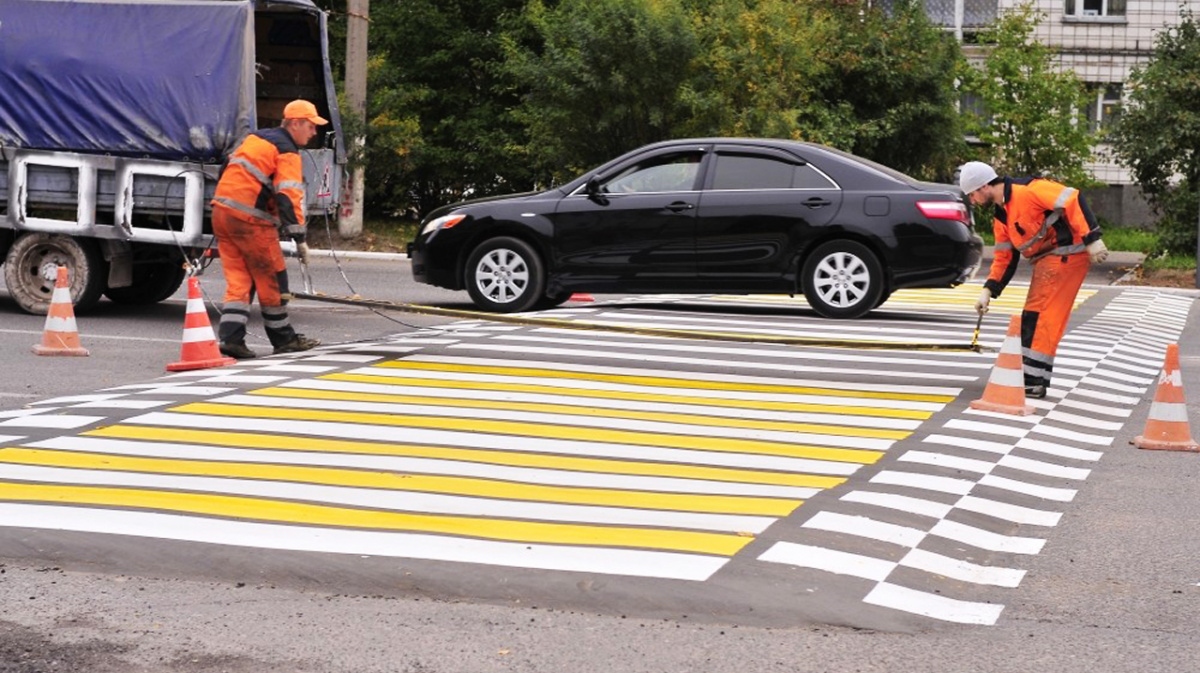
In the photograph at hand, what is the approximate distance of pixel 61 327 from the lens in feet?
45.4

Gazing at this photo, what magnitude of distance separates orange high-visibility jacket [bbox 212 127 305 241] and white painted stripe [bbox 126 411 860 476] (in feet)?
10.8

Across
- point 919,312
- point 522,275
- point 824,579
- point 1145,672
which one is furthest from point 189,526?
point 919,312

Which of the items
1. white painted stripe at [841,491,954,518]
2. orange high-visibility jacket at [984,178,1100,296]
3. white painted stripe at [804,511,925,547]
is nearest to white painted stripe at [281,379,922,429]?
orange high-visibility jacket at [984,178,1100,296]

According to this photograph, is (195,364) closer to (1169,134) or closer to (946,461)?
(946,461)

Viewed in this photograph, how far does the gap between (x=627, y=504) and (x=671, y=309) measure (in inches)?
383

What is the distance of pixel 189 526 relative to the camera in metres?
7.56

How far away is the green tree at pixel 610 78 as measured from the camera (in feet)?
88.4

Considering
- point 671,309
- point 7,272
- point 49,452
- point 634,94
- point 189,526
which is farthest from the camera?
point 634,94

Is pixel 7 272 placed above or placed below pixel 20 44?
below

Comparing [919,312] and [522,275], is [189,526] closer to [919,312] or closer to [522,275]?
[522,275]

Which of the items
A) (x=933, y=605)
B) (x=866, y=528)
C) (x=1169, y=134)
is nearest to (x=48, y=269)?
(x=866, y=528)

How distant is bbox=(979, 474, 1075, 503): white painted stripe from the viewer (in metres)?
9.05

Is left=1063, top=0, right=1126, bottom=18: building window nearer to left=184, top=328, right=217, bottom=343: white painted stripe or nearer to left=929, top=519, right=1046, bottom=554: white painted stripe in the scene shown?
left=184, top=328, right=217, bottom=343: white painted stripe

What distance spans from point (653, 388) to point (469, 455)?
2.95 m
